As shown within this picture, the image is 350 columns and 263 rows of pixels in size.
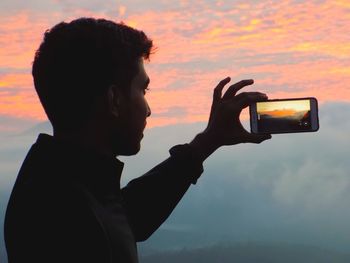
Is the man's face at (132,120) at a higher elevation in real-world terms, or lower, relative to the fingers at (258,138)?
higher

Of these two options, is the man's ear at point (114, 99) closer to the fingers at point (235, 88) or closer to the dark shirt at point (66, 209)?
the dark shirt at point (66, 209)

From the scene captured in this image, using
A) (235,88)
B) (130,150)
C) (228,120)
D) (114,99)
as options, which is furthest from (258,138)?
(114,99)

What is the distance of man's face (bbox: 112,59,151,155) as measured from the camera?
4121mm

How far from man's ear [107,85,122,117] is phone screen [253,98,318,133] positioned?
5.40 ft

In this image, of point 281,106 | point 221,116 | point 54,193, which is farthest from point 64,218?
point 281,106

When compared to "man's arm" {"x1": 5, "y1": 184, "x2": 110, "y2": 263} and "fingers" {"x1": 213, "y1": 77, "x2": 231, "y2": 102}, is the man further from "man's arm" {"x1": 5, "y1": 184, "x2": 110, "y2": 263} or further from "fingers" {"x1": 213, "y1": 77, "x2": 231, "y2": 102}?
"fingers" {"x1": 213, "y1": 77, "x2": 231, "y2": 102}

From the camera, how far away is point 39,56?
13.7ft

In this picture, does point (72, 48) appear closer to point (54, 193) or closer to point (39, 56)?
point (39, 56)

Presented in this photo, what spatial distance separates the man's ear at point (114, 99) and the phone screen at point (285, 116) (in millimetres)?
1646

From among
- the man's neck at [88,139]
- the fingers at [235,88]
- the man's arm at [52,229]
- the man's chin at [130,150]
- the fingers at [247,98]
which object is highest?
the fingers at [235,88]

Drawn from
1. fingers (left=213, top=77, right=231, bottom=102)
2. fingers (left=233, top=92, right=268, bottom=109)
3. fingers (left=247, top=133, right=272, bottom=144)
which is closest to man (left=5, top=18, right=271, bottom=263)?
fingers (left=213, top=77, right=231, bottom=102)

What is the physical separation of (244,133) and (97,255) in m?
2.20

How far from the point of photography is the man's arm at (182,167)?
525 cm

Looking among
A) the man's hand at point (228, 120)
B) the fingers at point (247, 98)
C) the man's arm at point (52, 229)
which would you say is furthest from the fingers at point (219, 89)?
the man's arm at point (52, 229)
